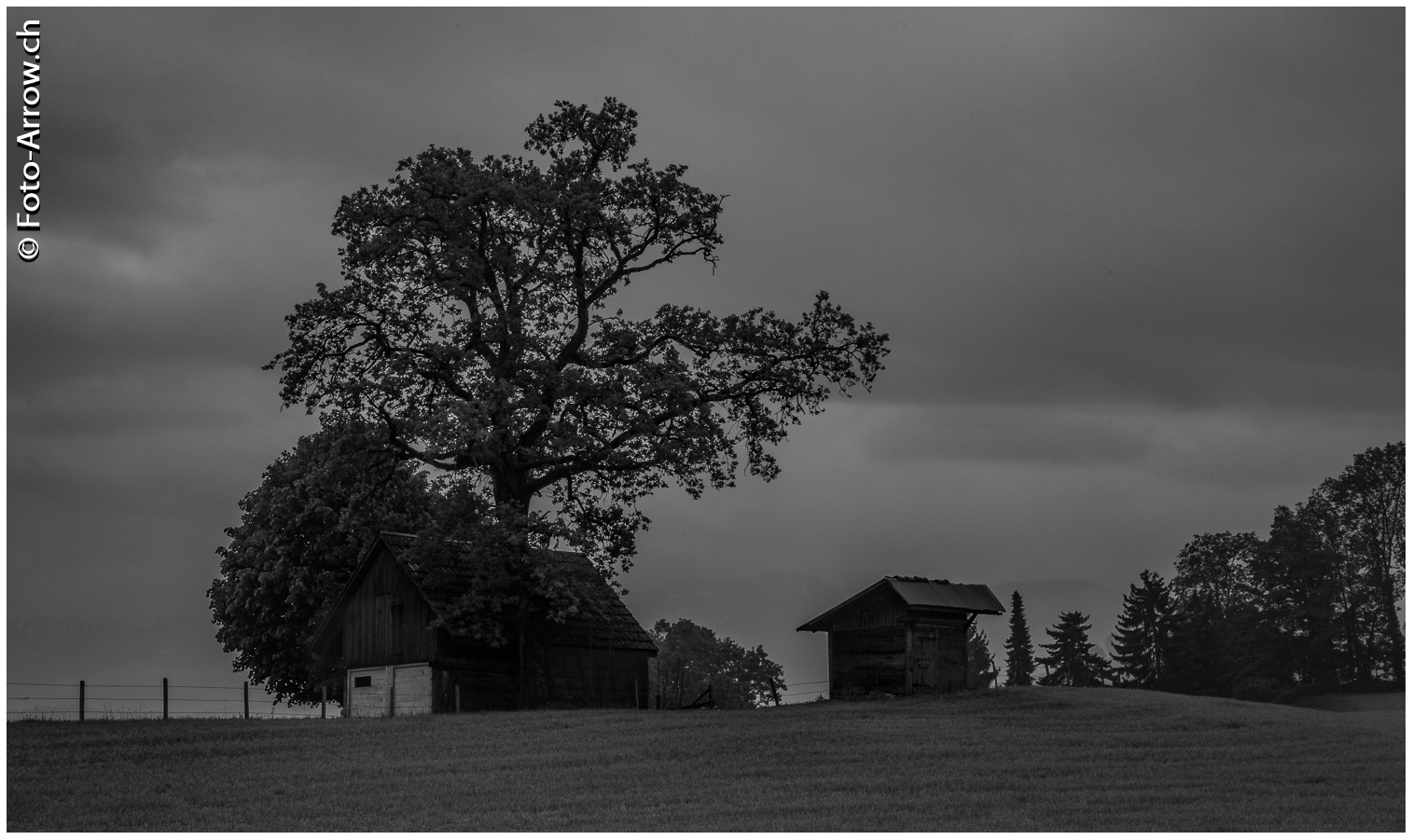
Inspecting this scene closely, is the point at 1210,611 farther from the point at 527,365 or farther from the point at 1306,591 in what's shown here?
the point at 527,365

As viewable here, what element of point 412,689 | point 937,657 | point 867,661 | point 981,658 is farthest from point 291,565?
point 981,658

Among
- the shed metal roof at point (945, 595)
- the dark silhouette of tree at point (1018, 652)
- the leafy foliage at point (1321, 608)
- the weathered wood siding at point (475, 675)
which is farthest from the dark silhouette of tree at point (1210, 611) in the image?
the weathered wood siding at point (475, 675)

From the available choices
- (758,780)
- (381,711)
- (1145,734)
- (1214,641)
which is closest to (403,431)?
(381,711)

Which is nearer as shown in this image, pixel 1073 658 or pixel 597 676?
pixel 597 676

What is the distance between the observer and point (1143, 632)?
82.8 metres

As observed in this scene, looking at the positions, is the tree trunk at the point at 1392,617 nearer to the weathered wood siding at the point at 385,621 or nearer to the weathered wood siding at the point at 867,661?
the weathered wood siding at the point at 867,661

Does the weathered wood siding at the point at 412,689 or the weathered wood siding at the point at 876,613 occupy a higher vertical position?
the weathered wood siding at the point at 876,613

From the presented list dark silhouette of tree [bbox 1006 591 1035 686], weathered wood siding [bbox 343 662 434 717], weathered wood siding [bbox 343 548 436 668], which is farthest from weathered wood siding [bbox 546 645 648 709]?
dark silhouette of tree [bbox 1006 591 1035 686]

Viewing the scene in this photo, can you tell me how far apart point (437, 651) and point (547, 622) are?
3.89 meters

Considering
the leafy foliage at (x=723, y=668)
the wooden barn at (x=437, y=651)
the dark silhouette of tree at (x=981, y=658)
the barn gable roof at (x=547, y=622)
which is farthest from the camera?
the dark silhouette of tree at (x=981, y=658)

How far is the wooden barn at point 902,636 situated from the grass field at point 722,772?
663 centimetres

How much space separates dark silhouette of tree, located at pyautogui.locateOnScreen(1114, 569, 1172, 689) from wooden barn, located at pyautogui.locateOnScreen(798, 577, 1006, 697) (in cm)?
3671

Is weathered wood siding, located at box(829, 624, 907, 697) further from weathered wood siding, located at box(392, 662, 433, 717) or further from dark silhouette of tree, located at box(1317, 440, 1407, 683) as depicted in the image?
dark silhouette of tree, located at box(1317, 440, 1407, 683)

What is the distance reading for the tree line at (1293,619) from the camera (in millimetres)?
77000
